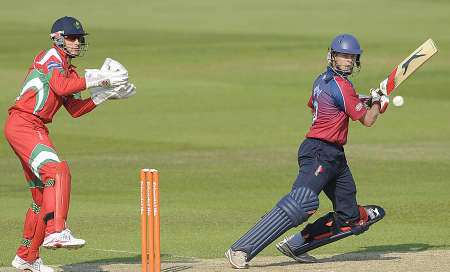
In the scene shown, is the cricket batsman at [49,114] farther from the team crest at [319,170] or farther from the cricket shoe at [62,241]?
the team crest at [319,170]

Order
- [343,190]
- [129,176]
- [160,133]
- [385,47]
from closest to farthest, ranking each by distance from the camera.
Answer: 1. [343,190]
2. [129,176]
3. [160,133]
4. [385,47]

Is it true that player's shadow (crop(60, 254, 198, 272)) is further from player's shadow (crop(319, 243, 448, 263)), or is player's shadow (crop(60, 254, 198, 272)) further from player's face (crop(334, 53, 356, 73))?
player's face (crop(334, 53, 356, 73))

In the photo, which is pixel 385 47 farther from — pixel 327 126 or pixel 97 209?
pixel 327 126

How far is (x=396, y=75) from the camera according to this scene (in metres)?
10.6

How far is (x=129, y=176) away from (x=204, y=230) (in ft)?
13.8

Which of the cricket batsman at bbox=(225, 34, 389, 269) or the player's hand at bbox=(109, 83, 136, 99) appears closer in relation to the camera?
the player's hand at bbox=(109, 83, 136, 99)

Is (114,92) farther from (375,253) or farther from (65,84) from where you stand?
(375,253)

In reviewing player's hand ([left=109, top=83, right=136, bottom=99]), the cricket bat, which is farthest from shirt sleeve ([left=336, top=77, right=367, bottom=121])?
player's hand ([left=109, top=83, right=136, bottom=99])

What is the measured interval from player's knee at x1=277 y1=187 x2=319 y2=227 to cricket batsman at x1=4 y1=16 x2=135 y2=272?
1.53 metres

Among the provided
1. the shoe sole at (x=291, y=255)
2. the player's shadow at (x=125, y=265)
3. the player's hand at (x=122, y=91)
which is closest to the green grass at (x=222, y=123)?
the player's shadow at (x=125, y=265)

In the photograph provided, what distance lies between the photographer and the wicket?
9109 millimetres

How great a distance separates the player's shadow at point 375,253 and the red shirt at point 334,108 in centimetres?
109

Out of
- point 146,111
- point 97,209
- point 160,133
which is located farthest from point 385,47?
point 97,209

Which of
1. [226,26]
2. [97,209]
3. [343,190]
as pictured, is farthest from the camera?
[226,26]
